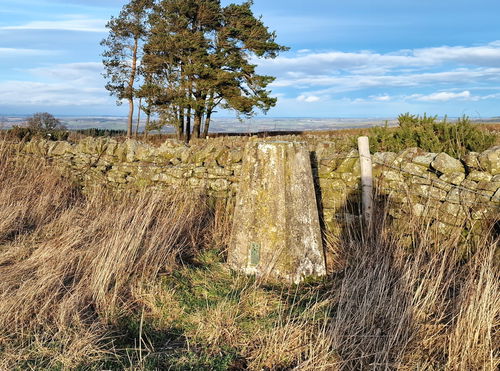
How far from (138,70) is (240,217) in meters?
28.0

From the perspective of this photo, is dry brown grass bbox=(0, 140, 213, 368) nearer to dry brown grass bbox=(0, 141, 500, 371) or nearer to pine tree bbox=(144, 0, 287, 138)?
dry brown grass bbox=(0, 141, 500, 371)

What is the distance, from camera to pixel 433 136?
654 centimetres

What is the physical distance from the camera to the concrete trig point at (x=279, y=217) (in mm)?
3881

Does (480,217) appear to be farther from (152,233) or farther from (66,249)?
(66,249)

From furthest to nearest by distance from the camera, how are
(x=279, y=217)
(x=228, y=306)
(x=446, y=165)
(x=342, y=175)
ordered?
1. (x=342, y=175)
2. (x=446, y=165)
3. (x=279, y=217)
4. (x=228, y=306)

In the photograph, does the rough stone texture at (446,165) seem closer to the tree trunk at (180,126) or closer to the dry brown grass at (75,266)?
the dry brown grass at (75,266)

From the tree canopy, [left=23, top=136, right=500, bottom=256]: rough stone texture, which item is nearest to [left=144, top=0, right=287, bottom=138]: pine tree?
the tree canopy

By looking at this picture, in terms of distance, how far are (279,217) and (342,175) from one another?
A: 177 centimetres

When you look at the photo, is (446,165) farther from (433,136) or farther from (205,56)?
(205,56)

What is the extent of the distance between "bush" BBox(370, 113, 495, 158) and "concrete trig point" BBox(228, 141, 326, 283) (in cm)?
282

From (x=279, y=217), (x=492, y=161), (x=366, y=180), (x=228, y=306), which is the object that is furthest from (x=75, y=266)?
(x=492, y=161)

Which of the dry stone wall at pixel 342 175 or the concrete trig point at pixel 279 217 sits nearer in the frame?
the concrete trig point at pixel 279 217

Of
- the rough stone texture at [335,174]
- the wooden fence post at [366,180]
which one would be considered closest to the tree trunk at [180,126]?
the rough stone texture at [335,174]

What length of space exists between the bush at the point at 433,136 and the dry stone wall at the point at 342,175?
1.10 m
